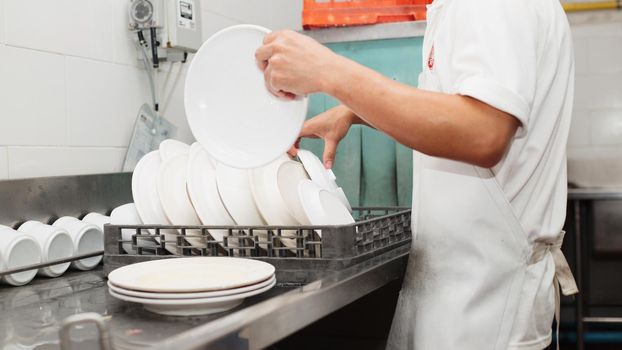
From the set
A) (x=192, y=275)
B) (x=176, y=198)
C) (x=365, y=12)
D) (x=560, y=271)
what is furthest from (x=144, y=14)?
(x=560, y=271)

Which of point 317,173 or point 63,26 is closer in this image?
point 317,173

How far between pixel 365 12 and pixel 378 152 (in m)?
0.47

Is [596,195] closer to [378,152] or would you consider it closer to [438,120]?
[378,152]

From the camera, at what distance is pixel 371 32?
2.11 m

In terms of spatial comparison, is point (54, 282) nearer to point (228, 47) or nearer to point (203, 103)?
point (203, 103)

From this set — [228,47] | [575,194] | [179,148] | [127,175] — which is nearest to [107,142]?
[127,175]

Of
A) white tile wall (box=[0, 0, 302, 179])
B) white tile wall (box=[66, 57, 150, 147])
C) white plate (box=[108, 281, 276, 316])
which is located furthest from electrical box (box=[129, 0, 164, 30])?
white plate (box=[108, 281, 276, 316])

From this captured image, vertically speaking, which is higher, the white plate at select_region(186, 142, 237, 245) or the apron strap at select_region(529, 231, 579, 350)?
the white plate at select_region(186, 142, 237, 245)

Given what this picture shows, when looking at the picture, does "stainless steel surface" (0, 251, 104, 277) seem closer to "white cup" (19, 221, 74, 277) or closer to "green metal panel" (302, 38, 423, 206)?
"white cup" (19, 221, 74, 277)

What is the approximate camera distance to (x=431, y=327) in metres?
1.25

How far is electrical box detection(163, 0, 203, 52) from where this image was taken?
2014 mm

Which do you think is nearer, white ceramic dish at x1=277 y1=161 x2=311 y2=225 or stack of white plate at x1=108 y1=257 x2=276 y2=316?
stack of white plate at x1=108 y1=257 x2=276 y2=316

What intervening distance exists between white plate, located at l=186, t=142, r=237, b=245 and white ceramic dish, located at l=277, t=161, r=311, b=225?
5.0 inches

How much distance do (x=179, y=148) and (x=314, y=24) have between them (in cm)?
81
